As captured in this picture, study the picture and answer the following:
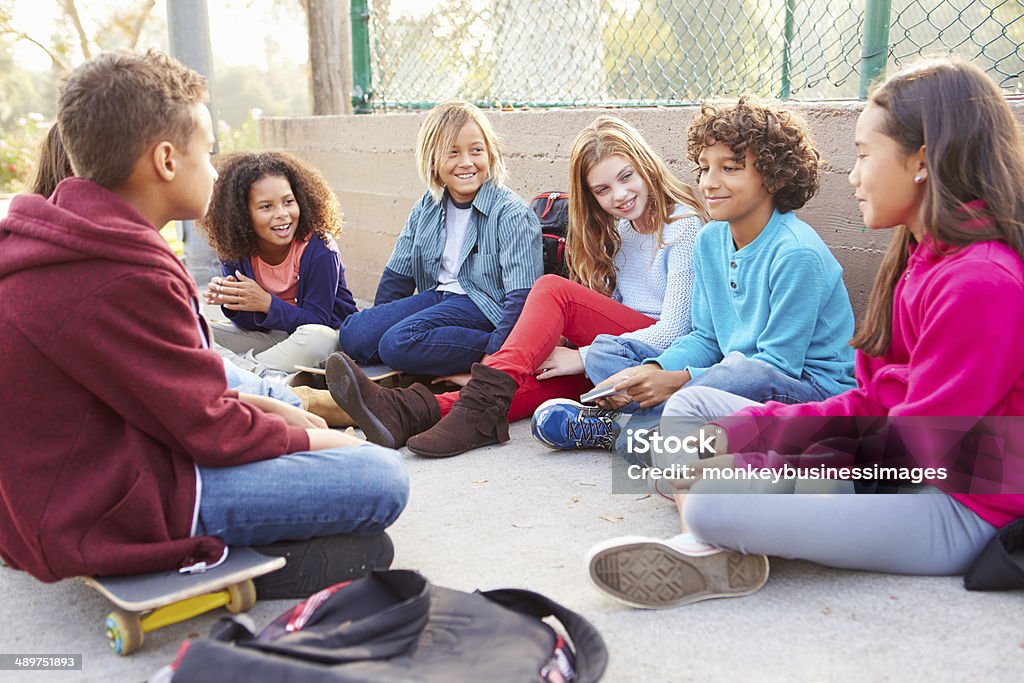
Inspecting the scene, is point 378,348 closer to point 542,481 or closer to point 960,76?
point 542,481

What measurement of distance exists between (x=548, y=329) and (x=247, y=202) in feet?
5.62

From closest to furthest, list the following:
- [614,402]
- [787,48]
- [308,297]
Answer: [614,402] → [787,48] → [308,297]

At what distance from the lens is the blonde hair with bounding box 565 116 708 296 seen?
349 centimetres

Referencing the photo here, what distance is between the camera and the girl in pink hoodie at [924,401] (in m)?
2.00

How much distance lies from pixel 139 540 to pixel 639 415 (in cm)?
171

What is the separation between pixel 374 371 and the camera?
3.98m

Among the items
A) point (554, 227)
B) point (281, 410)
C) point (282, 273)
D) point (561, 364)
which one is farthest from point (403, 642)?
point (282, 273)

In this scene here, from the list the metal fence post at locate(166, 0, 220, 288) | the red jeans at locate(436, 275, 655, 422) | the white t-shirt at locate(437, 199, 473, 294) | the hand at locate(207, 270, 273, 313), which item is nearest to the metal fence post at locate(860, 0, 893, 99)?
the red jeans at locate(436, 275, 655, 422)

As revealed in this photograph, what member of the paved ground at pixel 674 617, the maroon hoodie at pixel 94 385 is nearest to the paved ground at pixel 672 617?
the paved ground at pixel 674 617

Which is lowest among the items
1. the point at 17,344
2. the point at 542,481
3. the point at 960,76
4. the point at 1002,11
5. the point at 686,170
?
the point at 542,481

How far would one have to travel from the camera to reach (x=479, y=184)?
13.1 feet

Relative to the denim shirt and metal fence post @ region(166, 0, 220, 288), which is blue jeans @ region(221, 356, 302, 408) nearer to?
the denim shirt

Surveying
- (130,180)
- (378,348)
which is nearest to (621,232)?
(378,348)

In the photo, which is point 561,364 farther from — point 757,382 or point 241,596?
point 241,596
